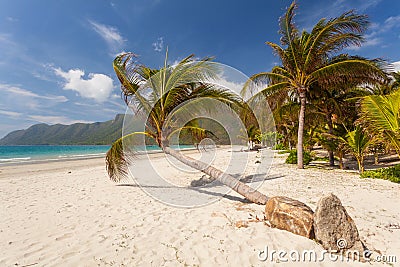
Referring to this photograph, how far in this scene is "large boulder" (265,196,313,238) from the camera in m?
3.02

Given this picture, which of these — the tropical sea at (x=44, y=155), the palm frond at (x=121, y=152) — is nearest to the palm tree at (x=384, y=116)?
the palm frond at (x=121, y=152)

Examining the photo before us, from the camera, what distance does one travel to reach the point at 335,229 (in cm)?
272

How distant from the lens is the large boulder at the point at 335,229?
8.71 ft

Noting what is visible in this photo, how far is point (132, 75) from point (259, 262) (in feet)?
20.2

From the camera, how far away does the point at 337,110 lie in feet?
36.6

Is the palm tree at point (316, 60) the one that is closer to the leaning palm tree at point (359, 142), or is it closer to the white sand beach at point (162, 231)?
the leaning palm tree at point (359, 142)

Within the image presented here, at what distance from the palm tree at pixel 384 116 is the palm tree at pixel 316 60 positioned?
2.56 metres

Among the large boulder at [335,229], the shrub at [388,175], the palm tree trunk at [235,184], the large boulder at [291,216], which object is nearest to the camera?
the large boulder at [335,229]

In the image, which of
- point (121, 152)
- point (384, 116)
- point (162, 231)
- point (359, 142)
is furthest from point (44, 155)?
point (384, 116)

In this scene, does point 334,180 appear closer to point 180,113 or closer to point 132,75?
point 180,113

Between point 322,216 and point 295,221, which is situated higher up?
point 322,216

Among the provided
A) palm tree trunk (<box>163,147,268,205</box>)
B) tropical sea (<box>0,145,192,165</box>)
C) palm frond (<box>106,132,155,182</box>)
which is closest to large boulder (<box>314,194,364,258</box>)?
palm tree trunk (<box>163,147,268,205</box>)

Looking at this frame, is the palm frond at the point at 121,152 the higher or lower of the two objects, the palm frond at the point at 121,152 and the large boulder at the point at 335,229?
the higher

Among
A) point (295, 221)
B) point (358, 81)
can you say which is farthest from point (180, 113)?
point (358, 81)
